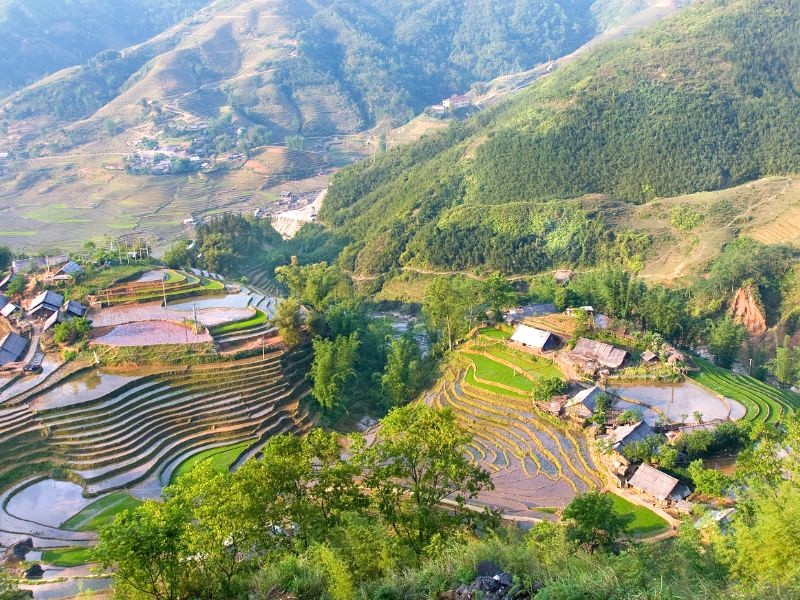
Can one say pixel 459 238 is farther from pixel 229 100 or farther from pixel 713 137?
pixel 229 100

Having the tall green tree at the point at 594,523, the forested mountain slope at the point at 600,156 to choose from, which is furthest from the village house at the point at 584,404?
the forested mountain slope at the point at 600,156

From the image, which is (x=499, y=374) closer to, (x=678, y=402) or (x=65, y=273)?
(x=678, y=402)

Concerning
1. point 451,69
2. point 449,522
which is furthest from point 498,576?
point 451,69

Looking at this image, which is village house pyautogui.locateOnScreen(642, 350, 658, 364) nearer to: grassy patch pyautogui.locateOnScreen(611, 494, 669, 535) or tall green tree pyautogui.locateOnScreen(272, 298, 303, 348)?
grassy patch pyautogui.locateOnScreen(611, 494, 669, 535)

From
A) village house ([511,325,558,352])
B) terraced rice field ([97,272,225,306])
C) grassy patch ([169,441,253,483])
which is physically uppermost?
terraced rice field ([97,272,225,306])

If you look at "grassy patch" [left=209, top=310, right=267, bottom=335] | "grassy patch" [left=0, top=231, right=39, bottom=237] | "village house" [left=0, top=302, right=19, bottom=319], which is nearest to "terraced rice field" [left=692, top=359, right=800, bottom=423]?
"grassy patch" [left=209, top=310, right=267, bottom=335]

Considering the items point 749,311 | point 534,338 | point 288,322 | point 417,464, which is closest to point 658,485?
point 417,464
